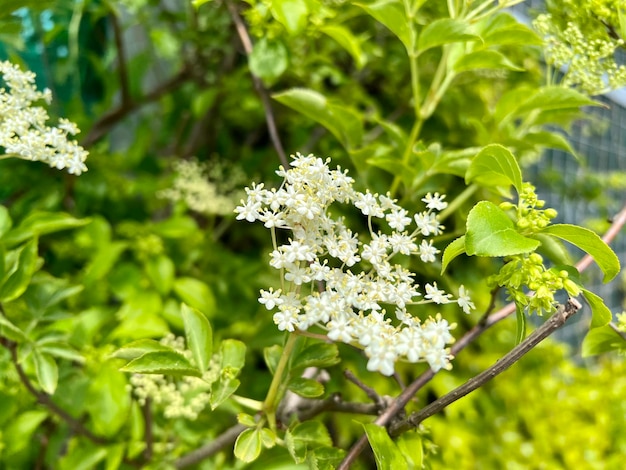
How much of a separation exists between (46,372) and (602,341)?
52cm

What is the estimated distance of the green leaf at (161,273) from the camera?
0.77 m

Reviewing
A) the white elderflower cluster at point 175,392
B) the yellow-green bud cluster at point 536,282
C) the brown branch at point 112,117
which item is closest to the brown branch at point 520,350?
the yellow-green bud cluster at point 536,282

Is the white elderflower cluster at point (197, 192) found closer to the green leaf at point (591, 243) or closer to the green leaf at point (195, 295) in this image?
the green leaf at point (195, 295)

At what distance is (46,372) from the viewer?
0.52 m

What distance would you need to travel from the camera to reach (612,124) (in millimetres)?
2154

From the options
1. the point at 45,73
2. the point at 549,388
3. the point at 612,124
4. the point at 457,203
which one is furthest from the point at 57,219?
the point at 612,124

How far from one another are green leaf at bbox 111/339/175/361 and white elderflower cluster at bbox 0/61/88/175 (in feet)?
0.53

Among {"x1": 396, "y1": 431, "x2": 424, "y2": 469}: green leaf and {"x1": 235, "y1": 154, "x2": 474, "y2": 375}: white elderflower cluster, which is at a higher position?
{"x1": 235, "y1": 154, "x2": 474, "y2": 375}: white elderflower cluster

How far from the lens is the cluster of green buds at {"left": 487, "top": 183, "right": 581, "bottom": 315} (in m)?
0.39

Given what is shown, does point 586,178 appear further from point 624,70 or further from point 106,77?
point 106,77

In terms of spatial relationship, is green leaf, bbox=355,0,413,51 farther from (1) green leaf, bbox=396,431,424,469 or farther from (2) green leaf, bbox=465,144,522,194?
(1) green leaf, bbox=396,431,424,469

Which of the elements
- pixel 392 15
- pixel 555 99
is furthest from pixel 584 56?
pixel 392 15

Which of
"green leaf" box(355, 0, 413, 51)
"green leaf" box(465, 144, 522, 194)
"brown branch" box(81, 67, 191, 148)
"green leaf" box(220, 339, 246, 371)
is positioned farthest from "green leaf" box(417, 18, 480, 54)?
"brown branch" box(81, 67, 191, 148)

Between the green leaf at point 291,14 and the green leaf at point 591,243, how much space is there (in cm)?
32
